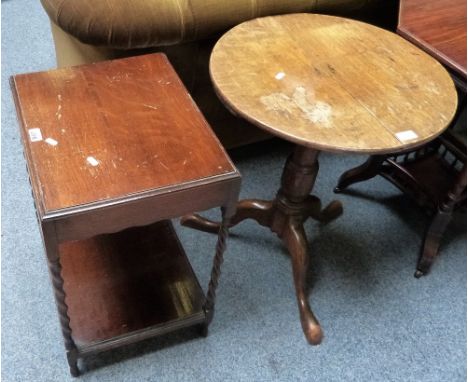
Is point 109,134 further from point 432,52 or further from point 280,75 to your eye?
point 432,52

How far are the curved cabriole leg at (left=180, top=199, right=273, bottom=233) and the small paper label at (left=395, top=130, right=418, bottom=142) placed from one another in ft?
1.75

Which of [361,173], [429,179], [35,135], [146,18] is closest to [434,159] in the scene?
[429,179]

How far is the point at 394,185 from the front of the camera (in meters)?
1.72

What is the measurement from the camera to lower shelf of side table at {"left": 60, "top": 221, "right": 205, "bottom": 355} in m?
1.15

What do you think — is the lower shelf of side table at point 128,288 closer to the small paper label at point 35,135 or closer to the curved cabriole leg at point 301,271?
the curved cabriole leg at point 301,271

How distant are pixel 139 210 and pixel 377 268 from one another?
3.00 ft

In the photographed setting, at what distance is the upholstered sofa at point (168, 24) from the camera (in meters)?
1.12

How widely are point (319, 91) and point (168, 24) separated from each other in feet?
1.33

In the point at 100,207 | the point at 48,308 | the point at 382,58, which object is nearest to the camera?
the point at 100,207

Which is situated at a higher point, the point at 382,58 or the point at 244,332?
the point at 382,58

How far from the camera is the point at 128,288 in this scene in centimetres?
125

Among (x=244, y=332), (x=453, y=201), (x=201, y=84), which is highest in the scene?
(x=201, y=84)

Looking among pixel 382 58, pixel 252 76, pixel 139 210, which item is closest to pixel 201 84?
pixel 252 76

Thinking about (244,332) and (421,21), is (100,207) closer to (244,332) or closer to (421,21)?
(244,332)
